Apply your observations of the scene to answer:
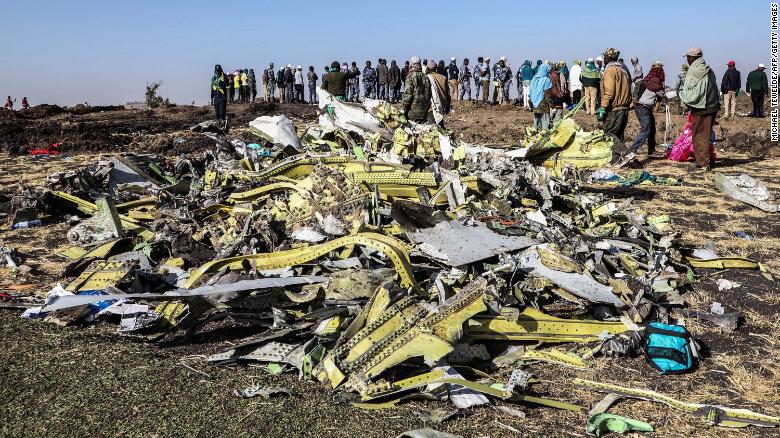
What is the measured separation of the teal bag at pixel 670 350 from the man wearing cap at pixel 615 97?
7.40m

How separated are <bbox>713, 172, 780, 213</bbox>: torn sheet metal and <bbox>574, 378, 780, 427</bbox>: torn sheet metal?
546cm

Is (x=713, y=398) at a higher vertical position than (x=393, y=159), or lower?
lower

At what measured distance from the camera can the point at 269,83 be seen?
94.4 feet

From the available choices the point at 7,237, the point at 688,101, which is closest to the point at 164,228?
the point at 7,237

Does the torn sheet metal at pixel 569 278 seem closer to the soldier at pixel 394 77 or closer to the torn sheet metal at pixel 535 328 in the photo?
the torn sheet metal at pixel 535 328

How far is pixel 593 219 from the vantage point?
650 centimetres

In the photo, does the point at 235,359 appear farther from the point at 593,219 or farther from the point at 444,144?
the point at 444,144

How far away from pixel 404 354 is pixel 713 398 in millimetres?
1805

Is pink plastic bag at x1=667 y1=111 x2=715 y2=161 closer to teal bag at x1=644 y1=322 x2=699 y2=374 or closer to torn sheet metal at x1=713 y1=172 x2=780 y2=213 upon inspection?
torn sheet metal at x1=713 y1=172 x2=780 y2=213

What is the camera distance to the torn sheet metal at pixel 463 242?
15.6ft

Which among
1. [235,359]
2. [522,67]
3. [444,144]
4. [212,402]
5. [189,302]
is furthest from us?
[522,67]

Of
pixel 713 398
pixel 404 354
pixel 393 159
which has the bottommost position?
pixel 713 398

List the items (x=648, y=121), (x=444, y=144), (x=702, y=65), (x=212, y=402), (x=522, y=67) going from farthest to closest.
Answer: (x=522, y=67)
(x=648, y=121)
(x=702, y=65)
(x=444, y=144)
(x=212, y=402)

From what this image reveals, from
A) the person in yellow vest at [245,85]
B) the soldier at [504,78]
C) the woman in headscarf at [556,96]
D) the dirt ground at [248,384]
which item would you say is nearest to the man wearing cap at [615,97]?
the woman in headscarf at [556,96]
